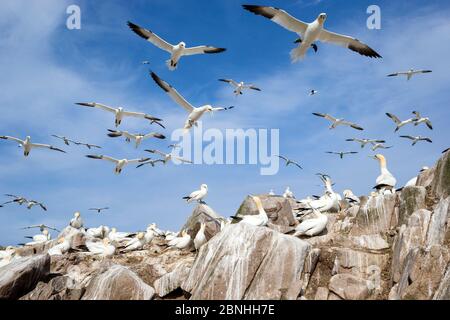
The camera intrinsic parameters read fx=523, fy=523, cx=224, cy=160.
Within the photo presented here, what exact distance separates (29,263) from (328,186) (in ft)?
33.5

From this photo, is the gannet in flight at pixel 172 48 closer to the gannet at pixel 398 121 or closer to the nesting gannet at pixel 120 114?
the nesting gannet at pixel 120 114

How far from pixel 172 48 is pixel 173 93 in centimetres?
161

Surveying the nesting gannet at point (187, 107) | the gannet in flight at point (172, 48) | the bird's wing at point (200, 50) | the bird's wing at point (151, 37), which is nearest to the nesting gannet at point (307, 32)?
the bird's wing at point (200, 50)

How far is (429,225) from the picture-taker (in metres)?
11.7

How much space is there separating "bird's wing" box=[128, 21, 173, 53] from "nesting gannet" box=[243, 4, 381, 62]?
15.3 ft

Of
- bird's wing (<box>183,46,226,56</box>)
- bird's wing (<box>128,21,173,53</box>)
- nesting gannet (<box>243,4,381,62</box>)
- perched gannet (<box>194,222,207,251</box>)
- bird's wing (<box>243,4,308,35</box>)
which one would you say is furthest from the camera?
bird's wing (<box>183,46,226,56</box>)

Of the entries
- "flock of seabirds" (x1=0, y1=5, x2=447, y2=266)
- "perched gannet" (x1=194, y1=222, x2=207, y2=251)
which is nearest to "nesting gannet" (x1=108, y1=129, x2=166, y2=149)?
"flock of seabirds" (x1=0, y1=5, x2=447, y2=266)

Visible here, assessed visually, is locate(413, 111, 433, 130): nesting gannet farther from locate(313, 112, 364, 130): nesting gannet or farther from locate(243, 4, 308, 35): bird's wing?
locate(243, 4, 308, 35): bird's wing

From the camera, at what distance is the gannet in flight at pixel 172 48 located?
17.6 m

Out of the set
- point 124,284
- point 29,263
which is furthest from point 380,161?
point 29,263

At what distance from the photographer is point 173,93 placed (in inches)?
741

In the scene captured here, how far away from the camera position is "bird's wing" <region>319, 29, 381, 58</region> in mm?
15539

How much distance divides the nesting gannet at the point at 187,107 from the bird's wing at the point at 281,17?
5.17 metres
